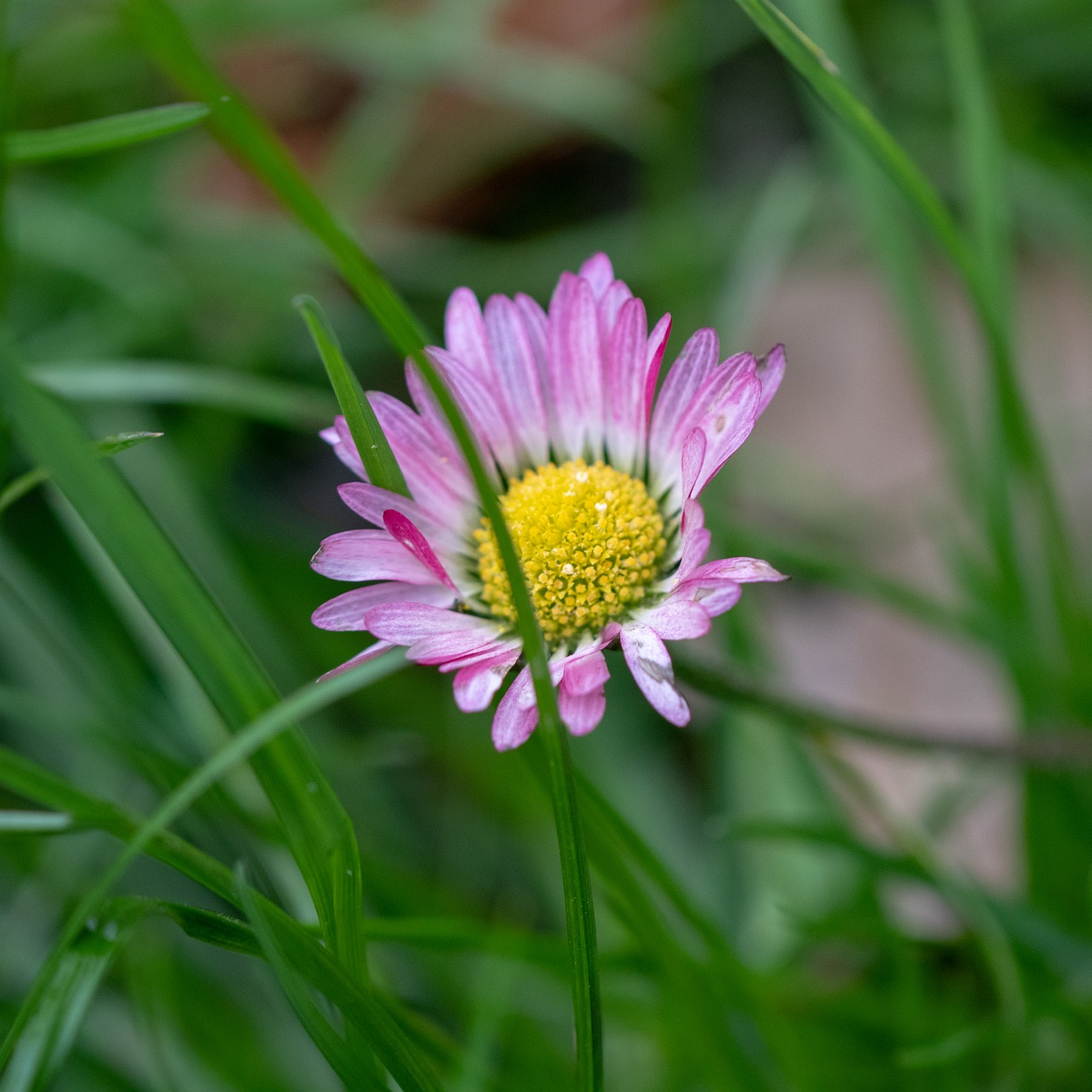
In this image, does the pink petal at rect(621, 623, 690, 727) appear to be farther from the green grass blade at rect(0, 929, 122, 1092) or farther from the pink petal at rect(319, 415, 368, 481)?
the green grass blade at rect(0, 929, 122, 1092)

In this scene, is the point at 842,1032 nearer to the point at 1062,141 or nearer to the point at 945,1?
the point at 945,1

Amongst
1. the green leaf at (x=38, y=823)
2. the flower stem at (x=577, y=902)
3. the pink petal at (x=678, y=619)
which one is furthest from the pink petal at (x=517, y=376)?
the green leaf at (x=38, y=823)

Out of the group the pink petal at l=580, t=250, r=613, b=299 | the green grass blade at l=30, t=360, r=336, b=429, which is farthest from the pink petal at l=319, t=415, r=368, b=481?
the green grass blade at l=30, t=360, r=336, b=429

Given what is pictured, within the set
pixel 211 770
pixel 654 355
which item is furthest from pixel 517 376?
pixel 211 770

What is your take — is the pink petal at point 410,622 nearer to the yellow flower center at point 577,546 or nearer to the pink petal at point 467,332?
the yellow flower center at point 577,546

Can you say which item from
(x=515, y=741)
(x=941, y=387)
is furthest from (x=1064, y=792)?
(x=515, y=741)
